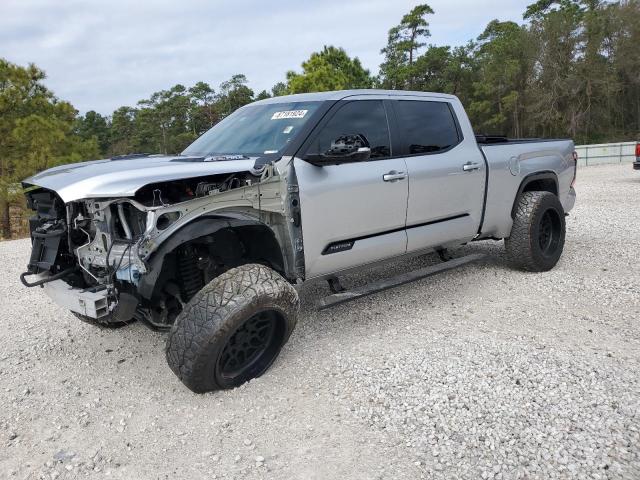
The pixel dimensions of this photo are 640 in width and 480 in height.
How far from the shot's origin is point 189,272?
3.57 m

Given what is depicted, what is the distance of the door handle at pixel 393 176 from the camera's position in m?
4.12

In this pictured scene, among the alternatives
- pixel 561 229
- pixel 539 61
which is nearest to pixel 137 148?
pixel 539 61

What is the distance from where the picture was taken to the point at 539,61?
3488cm

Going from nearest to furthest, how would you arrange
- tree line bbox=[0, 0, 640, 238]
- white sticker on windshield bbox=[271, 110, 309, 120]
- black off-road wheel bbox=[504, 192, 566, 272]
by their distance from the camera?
1. white sticker on windshield bbox=[271, 110, 309, 120]
2. black off-road wheel bbox=[504, 192, 566, 272]
3. tree line bbox=[0, 0, 640, 238]

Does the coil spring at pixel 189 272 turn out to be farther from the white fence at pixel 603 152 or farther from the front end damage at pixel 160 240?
the white fence at pixel 603 152

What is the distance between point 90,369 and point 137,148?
56730mm

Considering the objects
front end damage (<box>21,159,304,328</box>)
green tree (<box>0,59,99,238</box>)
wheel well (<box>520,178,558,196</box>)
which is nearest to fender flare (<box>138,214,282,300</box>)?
front end damage (<box>21,159,304,328</box>)

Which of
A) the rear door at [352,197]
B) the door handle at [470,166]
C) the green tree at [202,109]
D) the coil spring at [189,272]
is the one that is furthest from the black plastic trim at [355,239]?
the green tree at [202,109]

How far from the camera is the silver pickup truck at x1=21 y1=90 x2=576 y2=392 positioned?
3.13 metres

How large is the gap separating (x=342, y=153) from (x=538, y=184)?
3317 millimetres

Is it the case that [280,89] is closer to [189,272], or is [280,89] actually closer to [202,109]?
[202,109]

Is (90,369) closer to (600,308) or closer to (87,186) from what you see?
(87,186)

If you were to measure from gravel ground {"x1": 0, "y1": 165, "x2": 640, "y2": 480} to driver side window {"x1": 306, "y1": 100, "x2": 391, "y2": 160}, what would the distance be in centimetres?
151

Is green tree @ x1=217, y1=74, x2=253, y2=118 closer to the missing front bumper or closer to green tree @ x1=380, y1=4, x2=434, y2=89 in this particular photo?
green tree @ x1=380, y1=4, x2=434, y2=89
